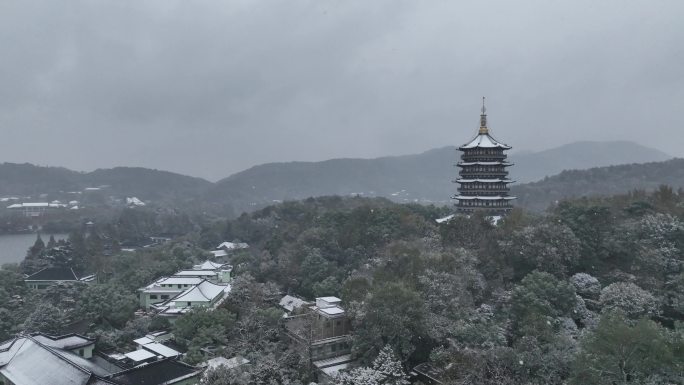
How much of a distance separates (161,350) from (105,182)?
157678mm

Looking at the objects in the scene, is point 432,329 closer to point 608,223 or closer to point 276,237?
point 608,223

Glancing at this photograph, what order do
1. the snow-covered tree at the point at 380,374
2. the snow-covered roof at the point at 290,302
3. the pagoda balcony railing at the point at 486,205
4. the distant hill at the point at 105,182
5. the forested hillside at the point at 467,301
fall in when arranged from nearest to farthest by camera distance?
the forested hillside at the point at 467,301, the snow-covered tree at the point at 380,374, the snow-covered roof at the point at 290,302, the pagoda balcony railing at the point at 486,205, the distant hill at the point at 105,182

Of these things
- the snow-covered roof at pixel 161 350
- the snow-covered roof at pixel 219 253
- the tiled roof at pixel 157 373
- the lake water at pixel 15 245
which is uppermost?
the snow-covered roof at pixel 219 253

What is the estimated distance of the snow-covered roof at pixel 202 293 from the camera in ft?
82.4

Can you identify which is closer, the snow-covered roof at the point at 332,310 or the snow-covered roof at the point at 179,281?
the snow-covered roof at the point at 332,310

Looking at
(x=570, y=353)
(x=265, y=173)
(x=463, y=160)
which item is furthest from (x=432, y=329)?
(x=265, y=173)

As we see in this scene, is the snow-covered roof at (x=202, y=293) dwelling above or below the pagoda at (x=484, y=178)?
below

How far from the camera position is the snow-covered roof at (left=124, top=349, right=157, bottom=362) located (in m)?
18.6

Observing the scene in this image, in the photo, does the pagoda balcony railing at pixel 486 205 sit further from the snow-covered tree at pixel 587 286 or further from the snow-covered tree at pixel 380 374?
the snow-covered tree at pixel 380 374

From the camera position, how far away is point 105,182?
161 meters

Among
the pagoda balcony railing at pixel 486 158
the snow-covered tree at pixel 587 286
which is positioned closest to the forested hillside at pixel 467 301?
the snow-covered tree at pixel 587 286

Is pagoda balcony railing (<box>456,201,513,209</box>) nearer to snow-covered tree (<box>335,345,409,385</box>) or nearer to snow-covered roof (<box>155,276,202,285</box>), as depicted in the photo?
snow-covered tree (<box>335,345,409,385</box>)

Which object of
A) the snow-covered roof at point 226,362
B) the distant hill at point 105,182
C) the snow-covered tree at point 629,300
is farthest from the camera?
the distant hill at point 105,182

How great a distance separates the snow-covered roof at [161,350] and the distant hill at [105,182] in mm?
126995
